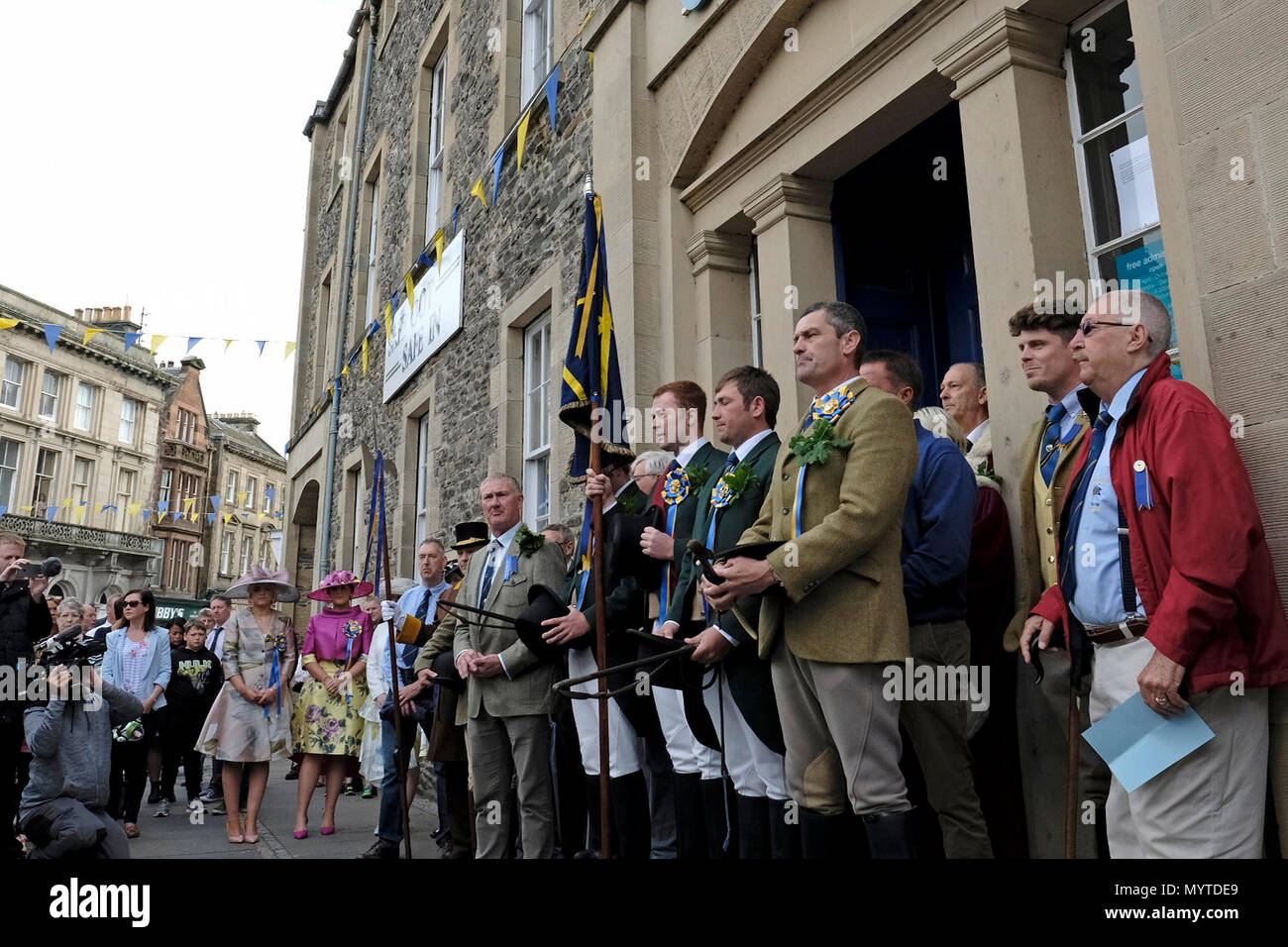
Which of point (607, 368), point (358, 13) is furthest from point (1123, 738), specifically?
point (358, 13)

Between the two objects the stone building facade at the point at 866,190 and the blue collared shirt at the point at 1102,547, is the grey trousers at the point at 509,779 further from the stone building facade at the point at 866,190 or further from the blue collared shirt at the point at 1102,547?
the blue collared shirt at the point at 1102,547

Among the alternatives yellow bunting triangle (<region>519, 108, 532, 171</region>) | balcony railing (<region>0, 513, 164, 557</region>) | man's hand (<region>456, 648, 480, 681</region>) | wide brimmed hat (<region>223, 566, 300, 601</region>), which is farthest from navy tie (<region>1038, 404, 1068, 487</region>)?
balcony railing (<region>0, 513, 164, 557</region>)

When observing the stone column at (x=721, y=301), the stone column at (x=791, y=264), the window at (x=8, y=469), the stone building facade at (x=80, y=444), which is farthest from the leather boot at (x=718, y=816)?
the window at (x=8, y=469)

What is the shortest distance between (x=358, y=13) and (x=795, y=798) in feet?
64.8

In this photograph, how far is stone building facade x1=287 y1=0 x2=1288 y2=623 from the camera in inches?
123

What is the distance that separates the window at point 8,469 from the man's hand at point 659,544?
41.0 meters

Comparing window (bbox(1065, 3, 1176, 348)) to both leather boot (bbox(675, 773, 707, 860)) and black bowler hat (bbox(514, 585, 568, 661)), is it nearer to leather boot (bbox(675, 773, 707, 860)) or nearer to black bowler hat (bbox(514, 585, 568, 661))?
leather boot (bbox(675, 773, 707, 860))

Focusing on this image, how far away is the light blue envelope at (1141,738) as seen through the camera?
245 centimetres

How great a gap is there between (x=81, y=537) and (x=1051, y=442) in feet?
150

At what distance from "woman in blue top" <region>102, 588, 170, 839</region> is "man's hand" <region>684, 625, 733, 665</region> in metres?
6.09

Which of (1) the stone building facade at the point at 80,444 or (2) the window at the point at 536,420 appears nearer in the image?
(2) the window at the point at 536,420

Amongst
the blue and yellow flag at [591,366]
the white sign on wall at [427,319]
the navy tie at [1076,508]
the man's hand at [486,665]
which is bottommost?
the man's hand at [486,665]

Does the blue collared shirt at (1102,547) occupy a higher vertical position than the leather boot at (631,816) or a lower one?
higher
